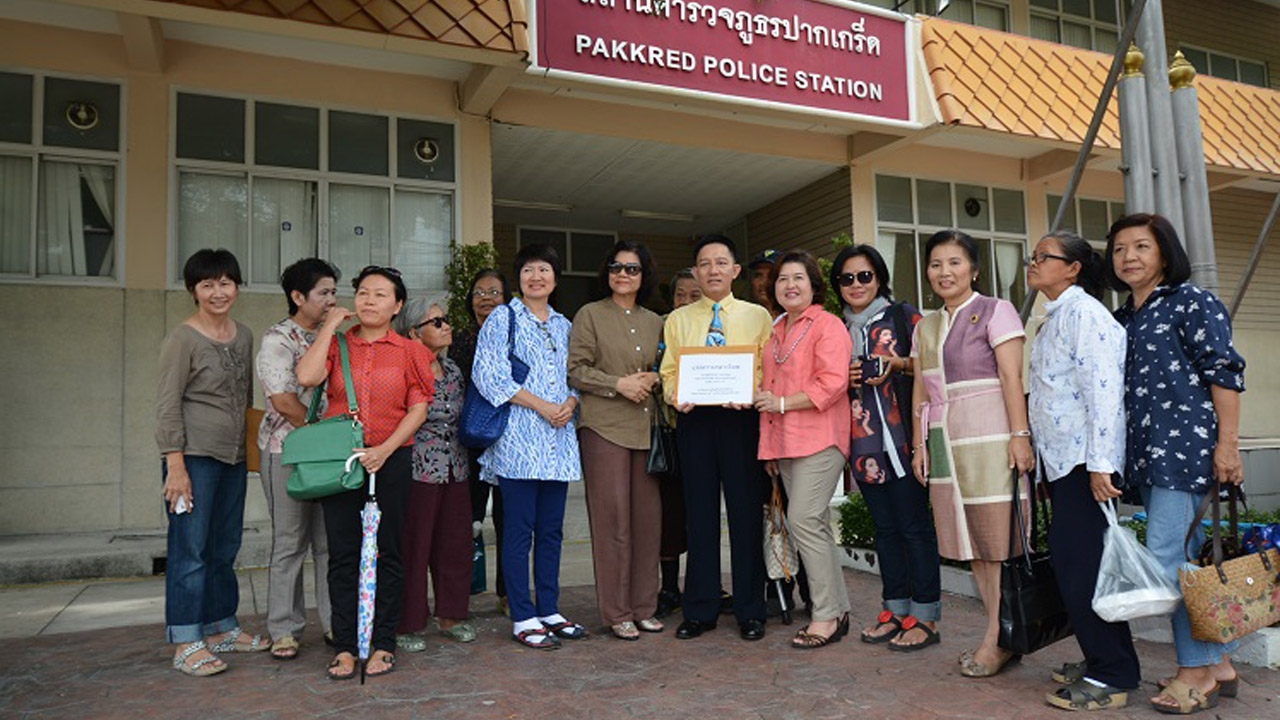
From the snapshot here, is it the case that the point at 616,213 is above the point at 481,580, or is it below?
above

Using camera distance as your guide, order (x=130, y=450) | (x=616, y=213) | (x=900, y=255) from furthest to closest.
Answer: (x=616, y=213), (x=900, y=255), (x=130, y=450)

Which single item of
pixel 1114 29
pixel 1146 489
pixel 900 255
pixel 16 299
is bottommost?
pixel 1146 489

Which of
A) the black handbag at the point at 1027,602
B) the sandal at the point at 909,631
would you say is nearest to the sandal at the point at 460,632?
the sandal at the point at 909,631

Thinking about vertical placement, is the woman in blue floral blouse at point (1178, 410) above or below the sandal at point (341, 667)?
above

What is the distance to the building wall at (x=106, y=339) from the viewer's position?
7.06 m

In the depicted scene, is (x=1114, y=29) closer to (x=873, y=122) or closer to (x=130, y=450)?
(x=873, y=122)

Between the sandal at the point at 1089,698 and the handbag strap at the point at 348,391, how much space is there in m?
3.05

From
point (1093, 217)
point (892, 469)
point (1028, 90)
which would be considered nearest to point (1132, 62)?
point (892, 469)

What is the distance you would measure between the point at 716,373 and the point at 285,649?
94.8 inches

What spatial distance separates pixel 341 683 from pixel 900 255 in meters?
9.47

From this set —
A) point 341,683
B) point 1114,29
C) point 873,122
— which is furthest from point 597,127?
point 1114,29

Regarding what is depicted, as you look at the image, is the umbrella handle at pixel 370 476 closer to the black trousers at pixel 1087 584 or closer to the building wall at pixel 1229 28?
the black trousers at pixel 1087 584

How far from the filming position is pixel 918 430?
3.79 m

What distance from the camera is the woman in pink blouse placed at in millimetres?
3980
